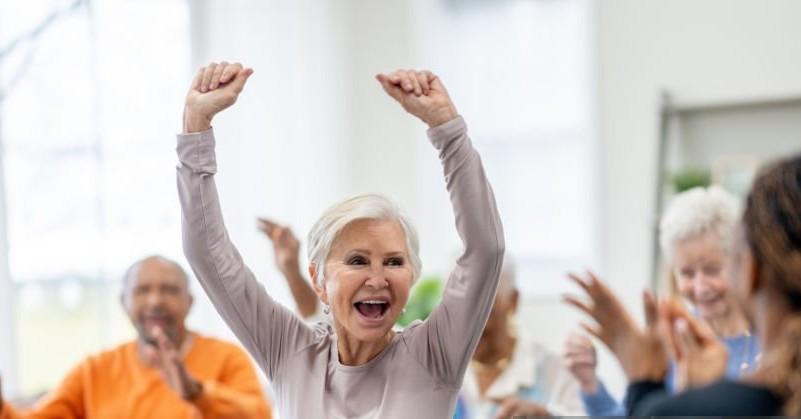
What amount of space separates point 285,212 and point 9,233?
177 centimetres

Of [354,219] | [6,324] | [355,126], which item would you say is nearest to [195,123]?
[354,219]

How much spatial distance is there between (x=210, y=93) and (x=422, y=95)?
36 cm

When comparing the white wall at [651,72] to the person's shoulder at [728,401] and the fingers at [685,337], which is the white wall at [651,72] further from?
the person's shoulder at [728,401]

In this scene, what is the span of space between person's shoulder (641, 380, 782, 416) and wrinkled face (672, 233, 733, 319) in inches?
46.6

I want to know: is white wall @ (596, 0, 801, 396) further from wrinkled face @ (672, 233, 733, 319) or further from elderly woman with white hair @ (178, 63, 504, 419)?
elderly woman with white hair @ (178, 63, 504, 419)

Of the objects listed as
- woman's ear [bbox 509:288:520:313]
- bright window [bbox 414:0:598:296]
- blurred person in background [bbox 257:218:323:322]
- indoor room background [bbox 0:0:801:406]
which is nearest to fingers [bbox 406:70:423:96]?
blurred person in background [bbox 257:218:323:322]

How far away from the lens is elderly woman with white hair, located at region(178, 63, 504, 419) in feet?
5.56

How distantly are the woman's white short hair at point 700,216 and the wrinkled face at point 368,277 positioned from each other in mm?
788

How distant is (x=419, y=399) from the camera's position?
5.69ft

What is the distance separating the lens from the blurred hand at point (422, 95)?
66.5 inches

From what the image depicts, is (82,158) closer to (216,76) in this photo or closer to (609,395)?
(216,76)

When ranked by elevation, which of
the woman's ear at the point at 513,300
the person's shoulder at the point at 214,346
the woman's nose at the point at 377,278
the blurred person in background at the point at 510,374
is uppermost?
the woman's nose at the point at 377,278

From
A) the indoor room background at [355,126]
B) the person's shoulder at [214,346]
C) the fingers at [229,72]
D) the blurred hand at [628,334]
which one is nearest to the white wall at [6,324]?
the indoor room background at [355,126]

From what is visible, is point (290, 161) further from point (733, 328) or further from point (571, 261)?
point (733, 328)
